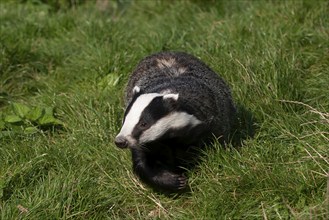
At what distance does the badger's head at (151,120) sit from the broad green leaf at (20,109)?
1393mm

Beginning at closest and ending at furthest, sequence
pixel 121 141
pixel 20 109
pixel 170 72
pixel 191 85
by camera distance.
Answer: pixel 121 141
pixel 191 85
pixel 170 72
pixel 20 109

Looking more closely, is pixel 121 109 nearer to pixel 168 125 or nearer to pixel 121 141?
pixel 168 125

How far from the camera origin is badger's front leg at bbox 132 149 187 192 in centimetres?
463

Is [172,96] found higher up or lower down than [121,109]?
higher up

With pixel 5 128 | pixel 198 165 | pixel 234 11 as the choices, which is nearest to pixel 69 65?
pixel 5 128

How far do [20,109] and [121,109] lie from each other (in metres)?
0.82

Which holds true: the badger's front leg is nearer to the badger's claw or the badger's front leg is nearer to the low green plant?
the badger's claw

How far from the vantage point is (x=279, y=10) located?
6.96 metres

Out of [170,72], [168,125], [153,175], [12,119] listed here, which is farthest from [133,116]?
[12,119]

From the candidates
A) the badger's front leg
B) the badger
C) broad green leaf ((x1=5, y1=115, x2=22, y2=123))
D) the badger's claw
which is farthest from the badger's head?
broad green leaf ((x1=5, y1=115, x2=22, y2=123))

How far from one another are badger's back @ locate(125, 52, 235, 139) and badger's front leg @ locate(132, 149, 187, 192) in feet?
1.32

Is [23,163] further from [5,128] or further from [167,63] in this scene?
[167,63]

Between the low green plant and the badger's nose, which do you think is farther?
the low green plant

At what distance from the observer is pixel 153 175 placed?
4.64 metres
